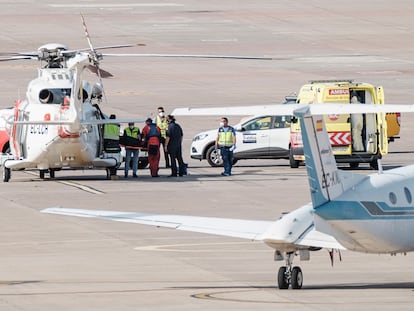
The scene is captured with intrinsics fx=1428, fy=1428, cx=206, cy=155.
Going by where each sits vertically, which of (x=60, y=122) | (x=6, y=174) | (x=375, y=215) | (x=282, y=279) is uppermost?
(x=60, y=122)

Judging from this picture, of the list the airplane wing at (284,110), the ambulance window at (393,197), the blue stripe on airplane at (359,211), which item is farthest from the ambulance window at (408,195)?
the airplane wing at (284,110)

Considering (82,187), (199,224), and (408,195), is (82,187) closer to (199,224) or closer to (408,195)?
(199,224)

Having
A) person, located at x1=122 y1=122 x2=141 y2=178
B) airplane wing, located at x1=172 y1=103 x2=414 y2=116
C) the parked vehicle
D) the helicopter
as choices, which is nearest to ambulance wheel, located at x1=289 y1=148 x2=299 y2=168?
the parked vehicle

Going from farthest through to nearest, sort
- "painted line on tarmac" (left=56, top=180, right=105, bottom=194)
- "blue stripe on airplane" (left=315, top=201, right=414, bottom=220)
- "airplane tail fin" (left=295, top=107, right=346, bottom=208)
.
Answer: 1. "painted line on tarmac" (left=56, top=180, right=105, bottom=194)
2. "blue stripe on airplane" (left=315, top=201, right=414, bottom=220)
3. "airplane tail fin" (left=295, top=107, right=346, bottom=208)

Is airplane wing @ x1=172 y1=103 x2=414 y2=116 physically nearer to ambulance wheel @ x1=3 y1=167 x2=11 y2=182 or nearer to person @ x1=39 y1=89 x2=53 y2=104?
person @ x1=39 y1=89 x2=53 y2=104

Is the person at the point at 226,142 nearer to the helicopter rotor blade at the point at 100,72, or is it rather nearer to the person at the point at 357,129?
the person at the point at 357,129

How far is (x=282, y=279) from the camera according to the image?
2073cm

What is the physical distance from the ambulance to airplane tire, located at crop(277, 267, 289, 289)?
19.8 metres

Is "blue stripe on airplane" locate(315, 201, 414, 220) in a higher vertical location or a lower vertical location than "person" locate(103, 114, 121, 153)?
lower

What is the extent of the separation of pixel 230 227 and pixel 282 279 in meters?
1.07

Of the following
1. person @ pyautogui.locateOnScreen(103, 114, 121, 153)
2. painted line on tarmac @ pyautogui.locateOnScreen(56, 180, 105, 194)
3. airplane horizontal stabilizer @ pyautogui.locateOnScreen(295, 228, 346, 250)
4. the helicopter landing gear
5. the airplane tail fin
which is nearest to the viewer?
the airplane tail fin

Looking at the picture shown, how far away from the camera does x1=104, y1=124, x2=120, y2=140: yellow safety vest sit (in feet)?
128

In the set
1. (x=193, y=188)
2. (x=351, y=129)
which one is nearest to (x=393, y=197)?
(x=193, y=188)

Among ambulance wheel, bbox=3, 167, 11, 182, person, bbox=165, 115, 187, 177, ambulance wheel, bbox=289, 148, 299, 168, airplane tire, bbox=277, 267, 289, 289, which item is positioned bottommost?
airplane tire, bbox=277, 267, 289, 289
